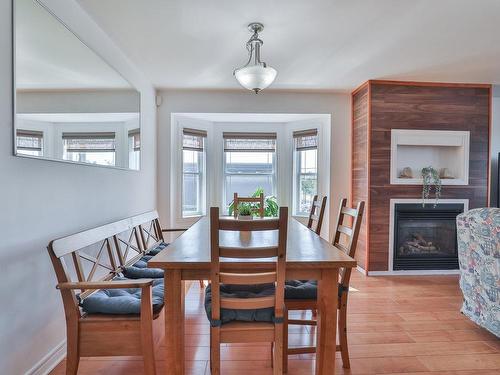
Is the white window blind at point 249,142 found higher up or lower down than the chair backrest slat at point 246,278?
higher up

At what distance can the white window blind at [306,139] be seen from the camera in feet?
14.3

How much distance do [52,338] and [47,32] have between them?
1917 millimetres

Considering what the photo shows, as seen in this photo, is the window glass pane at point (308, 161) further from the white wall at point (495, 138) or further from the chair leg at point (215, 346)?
the chair leg at point (215, 346)

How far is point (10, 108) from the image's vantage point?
150 centimetres

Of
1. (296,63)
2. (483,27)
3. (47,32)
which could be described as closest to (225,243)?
(47,32)

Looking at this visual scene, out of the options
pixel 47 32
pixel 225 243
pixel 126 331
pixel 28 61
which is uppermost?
pixel 47 32

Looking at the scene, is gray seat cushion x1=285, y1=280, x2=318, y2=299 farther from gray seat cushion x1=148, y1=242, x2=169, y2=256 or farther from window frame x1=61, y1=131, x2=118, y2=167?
window frame x1=61, y1=131, x2=118, y2=167

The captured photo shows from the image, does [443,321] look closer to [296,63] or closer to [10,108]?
[296,63]

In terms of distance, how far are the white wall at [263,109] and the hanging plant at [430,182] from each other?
3.03 ft

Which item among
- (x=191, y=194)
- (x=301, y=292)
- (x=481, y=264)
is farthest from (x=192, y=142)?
(x=481, y=264)

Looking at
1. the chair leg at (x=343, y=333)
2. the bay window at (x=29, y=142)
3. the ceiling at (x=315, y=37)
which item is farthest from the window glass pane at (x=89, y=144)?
the chair leg at (x=343, y=333)

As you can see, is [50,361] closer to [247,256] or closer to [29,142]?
[29,142]

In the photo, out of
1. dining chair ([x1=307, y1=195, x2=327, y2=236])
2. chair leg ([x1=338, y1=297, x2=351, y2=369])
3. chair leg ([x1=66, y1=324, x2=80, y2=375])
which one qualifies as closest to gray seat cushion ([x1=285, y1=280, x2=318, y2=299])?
chair leg ([x1=338, y1=297, x2=351, y2=369])

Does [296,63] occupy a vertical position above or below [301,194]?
above
